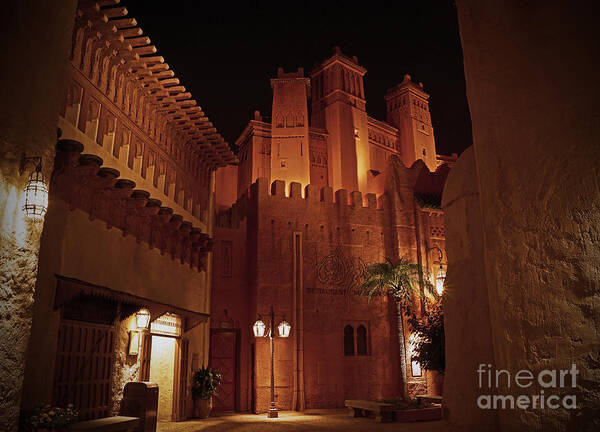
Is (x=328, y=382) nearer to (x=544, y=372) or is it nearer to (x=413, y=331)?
(x=413, y=331)

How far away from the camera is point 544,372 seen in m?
5.09

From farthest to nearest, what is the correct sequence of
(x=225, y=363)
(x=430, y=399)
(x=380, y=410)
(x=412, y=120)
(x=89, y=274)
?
(x=412, y=120) → (x=225, y=363) → (x=430, y=399) → (x=380, y=410) → (x=89, y=274)

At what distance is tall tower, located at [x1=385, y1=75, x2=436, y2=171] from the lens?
4012 centimetres

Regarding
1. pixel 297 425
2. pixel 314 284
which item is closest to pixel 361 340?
pixel 314 284

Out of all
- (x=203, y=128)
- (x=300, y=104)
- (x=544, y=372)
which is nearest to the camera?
(x=544, y=372)

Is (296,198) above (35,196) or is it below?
above

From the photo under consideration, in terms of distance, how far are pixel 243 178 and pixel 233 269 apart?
1637 centimetres

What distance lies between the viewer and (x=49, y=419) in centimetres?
698

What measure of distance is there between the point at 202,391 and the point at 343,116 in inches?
965

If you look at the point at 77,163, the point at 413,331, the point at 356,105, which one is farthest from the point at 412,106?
the point at 77,163

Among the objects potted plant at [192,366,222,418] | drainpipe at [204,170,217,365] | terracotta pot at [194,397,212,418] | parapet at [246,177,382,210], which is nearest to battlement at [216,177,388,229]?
parapet at [246,177,382,210]

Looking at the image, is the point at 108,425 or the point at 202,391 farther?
the point at 202,391

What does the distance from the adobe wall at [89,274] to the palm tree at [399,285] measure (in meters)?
8.12

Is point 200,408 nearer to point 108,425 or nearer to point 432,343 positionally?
point 108,425
